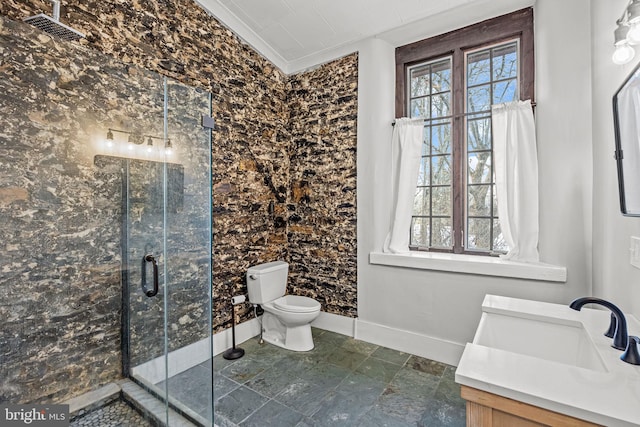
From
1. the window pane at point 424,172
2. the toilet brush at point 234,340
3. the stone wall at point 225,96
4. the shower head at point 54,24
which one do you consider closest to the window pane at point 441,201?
the window pane at point 424,172

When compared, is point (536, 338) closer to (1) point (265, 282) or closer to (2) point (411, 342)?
(2) point (411, 342)

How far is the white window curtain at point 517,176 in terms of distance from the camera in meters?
2.16

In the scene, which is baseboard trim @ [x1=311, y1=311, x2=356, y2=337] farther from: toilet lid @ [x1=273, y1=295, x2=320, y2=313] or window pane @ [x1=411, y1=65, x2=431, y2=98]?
window pane @ [x1=411, y1=65, x2=431, y2=98]

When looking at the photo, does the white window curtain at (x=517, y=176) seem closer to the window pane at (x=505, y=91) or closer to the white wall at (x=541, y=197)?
the white wall at (x=541, y=197)

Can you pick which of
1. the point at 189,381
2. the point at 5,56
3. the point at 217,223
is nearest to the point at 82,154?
the point at 5,56

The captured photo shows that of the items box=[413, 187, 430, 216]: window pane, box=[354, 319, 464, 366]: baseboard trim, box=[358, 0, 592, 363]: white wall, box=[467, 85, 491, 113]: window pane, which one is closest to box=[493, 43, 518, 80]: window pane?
box=[467, 85, 491, 113]: window pane

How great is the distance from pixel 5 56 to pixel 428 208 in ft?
9.92

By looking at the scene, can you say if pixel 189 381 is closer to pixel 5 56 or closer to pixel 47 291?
pixel 47 291

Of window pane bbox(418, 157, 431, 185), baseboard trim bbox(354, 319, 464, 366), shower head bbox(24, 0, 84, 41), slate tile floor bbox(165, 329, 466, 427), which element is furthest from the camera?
window pane bbox(418, 157, 431, 185)

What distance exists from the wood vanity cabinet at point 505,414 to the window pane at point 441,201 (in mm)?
1996

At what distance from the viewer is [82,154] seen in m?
1.81

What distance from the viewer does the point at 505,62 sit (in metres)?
2.48

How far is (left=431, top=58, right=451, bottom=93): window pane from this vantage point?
2.72 m

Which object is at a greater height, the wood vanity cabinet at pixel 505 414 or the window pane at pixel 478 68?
the window pane at pixel 478 68
